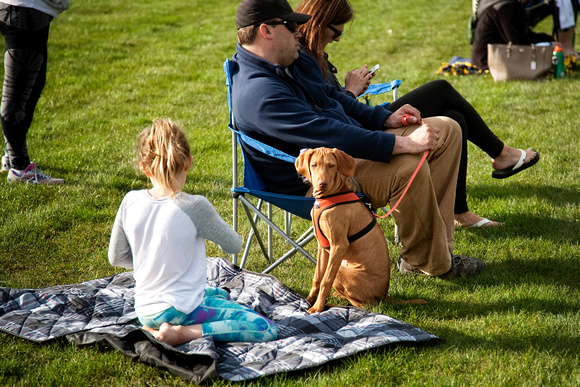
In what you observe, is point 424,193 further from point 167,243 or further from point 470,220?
point 167,243

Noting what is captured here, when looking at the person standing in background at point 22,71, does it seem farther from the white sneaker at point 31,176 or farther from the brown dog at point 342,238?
the brown dog at point 342,238

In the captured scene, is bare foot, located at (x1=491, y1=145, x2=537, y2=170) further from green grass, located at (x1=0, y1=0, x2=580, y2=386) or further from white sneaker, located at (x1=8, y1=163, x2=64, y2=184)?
white sneaker, located at (x1=8, y1=163, x2=64, y2=184)

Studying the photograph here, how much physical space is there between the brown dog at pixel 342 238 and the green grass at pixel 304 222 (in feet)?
0.60

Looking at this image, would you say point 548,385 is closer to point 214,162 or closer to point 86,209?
point 86,209

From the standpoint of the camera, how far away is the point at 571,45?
32.2ft

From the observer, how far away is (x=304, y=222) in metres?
4.68

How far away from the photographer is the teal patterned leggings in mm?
2725

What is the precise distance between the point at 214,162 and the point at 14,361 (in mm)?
3304

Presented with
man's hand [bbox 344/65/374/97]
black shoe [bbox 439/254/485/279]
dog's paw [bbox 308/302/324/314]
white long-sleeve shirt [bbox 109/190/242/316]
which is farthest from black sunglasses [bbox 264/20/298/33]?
black shoe [bbox 439/254/485/279]

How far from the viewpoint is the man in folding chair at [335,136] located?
3.25 metres

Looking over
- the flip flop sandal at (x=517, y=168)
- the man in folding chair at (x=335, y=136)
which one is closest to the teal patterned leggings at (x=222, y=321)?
the man in folding chair at (x=335, y=136)

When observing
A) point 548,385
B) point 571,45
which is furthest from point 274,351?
point 571,45

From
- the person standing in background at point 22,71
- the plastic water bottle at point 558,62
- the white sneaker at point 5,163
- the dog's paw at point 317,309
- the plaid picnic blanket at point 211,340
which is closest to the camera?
the plaid picnic blanket at point 211,340

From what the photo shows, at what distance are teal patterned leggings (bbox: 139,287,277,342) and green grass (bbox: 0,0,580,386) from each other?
24 cm
